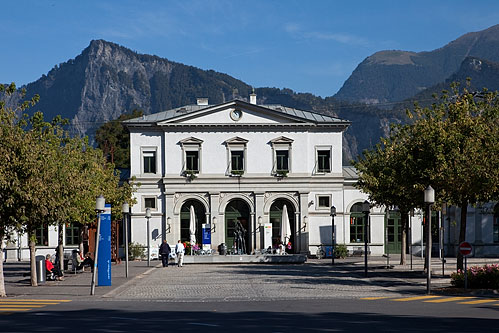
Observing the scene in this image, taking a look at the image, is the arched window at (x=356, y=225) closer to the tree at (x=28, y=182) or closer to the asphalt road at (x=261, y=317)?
the tree at (x=28, y=182)

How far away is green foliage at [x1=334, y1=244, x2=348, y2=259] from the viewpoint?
54500 mm

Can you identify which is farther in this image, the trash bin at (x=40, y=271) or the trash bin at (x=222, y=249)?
the trash bin at (x=222, y=249)

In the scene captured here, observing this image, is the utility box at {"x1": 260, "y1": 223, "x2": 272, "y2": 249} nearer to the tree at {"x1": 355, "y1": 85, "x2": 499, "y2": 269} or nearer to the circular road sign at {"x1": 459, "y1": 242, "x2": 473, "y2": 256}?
the tree at {"x1": 355, "y1": 85, "x2": 499, "y2": 269}

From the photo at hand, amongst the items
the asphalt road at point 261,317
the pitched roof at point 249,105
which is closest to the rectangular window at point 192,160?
the pitched roof at point 249,105

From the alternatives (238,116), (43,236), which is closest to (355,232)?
(238,116)

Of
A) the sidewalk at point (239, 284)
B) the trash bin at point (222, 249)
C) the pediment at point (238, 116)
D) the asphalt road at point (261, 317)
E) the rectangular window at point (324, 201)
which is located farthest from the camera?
the rectangular window at point (324, 201)

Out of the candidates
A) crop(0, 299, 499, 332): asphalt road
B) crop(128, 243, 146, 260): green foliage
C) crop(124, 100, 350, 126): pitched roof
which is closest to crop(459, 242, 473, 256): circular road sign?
crop(0, 299, 499, 332): asphalt road

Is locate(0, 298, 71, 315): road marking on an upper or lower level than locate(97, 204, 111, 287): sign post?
lower

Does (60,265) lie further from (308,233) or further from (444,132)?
(308,233)

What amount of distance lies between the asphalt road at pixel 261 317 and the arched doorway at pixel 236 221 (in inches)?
1363

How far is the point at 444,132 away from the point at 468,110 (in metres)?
2.05

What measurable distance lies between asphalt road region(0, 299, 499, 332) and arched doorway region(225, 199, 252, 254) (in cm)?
3463

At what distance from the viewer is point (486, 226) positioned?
2106 inches

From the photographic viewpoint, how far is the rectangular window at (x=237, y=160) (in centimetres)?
5775
